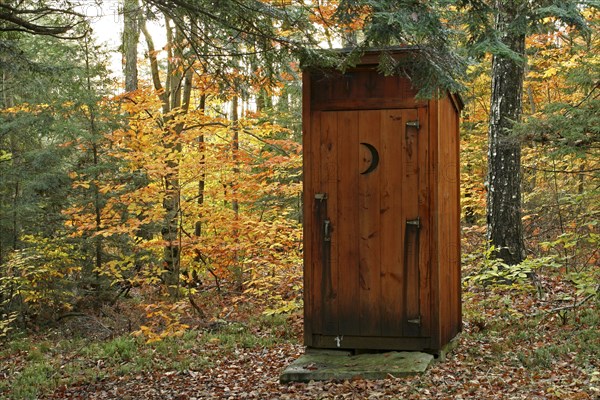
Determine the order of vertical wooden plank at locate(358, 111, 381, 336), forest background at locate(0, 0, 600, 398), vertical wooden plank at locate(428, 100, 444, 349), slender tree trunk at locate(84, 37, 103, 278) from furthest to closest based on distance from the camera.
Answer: slender tree trunk at locate(84, 37, 103, 278)
vertical wooden plank at locate(358, 111, 381, 336)
vertical wooden plank at locate(428, 100, 444, 349)
forest background at locate(0, 0, 600, 398)

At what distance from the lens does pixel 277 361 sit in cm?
695

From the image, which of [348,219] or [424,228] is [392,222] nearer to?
[424,228]

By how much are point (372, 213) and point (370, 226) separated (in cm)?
13

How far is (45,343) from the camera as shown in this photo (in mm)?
9562

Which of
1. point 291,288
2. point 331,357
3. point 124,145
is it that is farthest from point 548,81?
point 331,357

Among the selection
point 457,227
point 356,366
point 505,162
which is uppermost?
point 505,162

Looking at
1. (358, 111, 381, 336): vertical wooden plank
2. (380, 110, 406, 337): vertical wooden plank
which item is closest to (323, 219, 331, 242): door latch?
(358, 111, 381, 336): vertical wooden plank

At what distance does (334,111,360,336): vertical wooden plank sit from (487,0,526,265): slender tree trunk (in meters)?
3.77

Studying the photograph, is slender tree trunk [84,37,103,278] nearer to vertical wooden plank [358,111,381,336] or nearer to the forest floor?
the forest floor

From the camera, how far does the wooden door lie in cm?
601

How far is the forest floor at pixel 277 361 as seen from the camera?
5.19m

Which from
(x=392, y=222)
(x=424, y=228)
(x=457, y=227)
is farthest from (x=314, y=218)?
(x=457, y=227)

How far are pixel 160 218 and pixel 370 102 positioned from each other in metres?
4.84

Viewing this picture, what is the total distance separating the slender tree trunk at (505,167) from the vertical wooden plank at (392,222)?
3609 mm
